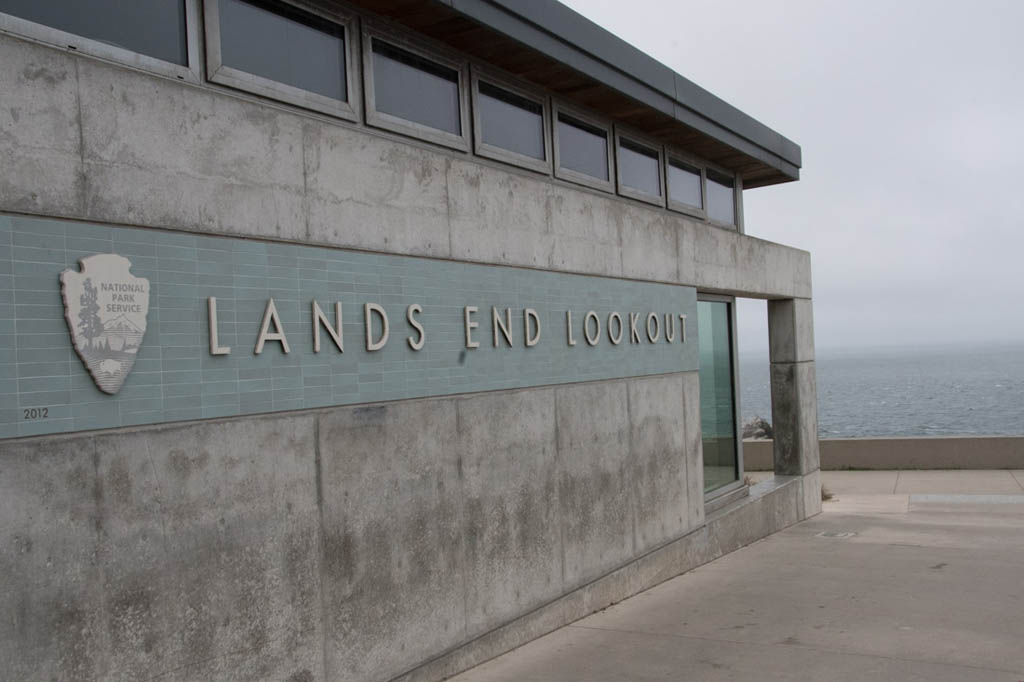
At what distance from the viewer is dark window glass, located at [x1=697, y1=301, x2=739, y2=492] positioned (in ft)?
34.8

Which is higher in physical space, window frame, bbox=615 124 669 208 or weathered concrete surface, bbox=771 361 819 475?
window frame, bbox=615 124 669 208

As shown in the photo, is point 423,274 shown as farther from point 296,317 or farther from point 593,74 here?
point 593,74

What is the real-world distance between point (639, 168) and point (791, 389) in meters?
5.07

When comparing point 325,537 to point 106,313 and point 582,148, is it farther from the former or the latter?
point 582,148

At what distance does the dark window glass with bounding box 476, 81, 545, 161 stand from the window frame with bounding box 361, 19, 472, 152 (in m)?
0.24

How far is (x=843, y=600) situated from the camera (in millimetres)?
7914

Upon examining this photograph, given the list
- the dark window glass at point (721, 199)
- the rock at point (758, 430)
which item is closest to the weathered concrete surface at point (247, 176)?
the dark window glass at point (721, 199)

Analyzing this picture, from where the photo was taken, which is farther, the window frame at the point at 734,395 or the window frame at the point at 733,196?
the window frame at the point at 734,395

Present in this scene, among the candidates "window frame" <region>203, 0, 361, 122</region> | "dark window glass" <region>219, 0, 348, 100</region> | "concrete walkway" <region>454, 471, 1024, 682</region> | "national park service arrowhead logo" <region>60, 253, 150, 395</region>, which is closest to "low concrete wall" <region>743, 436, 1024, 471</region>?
"concrete walkway" <region>454, 471, 1024, 682</region>

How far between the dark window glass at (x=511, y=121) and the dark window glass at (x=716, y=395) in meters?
3.39

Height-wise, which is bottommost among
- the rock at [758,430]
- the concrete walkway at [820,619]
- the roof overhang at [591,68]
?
the rock at [758,430]

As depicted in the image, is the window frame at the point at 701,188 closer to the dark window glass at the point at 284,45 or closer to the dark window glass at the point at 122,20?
the dark window glass at the point at 284,45

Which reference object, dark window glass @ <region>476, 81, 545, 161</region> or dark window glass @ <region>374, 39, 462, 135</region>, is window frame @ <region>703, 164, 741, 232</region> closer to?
dark window glass @ <region>476, 81, 545, 161</region>

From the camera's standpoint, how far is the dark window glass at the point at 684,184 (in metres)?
10.4
